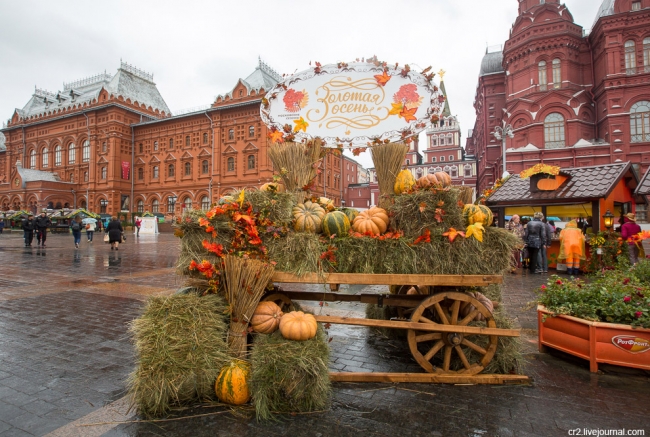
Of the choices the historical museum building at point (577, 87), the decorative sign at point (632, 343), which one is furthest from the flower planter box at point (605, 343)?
the historical museum building at point (577, 87)

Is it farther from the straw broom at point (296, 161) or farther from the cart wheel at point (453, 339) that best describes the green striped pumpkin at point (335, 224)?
the cart wheel at point (453, 339)

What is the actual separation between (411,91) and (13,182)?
64.7 meters

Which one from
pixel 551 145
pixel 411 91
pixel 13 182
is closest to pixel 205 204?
pixel 13 182

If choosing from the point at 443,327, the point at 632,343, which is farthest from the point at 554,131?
the point at 443,327

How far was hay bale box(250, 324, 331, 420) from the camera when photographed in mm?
2785

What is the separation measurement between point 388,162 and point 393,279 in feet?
4.71

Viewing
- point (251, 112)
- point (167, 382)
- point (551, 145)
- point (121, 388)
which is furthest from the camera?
point (251, 112)

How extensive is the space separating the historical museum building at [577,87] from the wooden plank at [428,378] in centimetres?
2871

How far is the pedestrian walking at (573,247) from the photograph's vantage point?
409 inches

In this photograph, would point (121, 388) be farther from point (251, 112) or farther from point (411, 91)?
point (251, 112)

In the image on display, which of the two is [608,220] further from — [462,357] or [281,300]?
[281,300]

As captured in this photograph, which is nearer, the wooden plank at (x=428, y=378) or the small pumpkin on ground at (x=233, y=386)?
the small pumpkin on ground at (x=233, y=386)

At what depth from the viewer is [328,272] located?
131 inches

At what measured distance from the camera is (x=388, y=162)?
Result: 4055 millimetres
